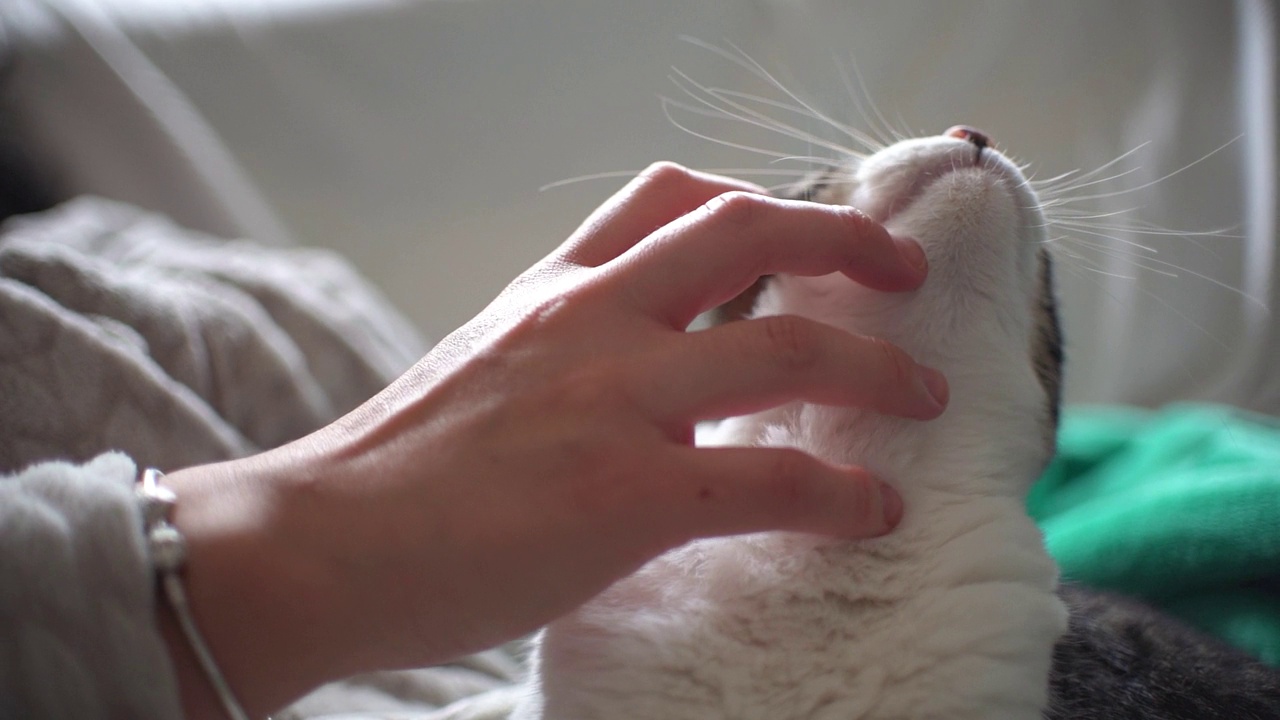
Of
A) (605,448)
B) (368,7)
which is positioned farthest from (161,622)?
(368,7)

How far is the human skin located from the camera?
0.49 meters

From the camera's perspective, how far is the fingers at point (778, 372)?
510mm

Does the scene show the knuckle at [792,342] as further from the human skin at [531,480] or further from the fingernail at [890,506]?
the fingernail at [890,506]

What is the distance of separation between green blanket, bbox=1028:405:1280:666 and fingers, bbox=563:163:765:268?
56cm

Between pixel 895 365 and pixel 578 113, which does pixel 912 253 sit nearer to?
pixel 895 365

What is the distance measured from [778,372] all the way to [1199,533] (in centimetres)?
73

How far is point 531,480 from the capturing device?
50cm

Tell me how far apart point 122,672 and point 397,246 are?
130cm

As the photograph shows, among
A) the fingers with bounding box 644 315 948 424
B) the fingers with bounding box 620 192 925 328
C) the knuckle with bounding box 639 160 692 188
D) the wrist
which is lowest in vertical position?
the wrist

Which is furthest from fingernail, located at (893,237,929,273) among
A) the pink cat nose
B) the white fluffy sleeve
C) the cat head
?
the white fluffy sleeve

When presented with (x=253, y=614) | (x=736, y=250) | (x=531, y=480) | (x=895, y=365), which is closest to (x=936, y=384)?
(x=895, y=365)

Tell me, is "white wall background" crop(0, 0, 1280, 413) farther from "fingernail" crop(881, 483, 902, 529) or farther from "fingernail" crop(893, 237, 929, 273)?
"fingernail" crop(881, 483, 902, 529)

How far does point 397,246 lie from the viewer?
1.67 metres

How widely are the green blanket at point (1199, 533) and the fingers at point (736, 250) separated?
20.2 inches
